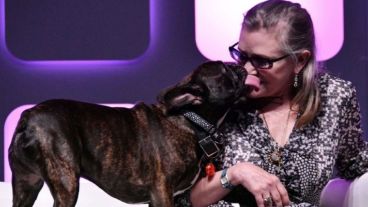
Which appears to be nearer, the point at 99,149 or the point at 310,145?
the point at 99,149

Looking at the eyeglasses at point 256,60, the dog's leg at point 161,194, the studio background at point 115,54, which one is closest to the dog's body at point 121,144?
the dog's leg at point 161,194

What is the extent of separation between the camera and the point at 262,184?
4.86 ft

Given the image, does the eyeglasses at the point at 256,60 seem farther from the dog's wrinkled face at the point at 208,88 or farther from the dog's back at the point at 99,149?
the dog's back at the point at 99,149

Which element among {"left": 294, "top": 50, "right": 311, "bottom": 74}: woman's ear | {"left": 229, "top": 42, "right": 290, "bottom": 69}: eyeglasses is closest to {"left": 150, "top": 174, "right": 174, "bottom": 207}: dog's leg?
{"left": 229, "top": 42, "right": 290, "bottom": 69}: eyeglasses

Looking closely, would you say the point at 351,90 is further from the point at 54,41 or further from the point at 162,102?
the point at 54,41

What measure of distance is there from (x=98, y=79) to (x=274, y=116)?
109cm

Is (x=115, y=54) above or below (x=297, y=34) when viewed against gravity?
below

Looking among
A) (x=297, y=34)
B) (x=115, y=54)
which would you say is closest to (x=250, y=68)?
(x=297, y=34)

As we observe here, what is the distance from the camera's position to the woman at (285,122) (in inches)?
62.3

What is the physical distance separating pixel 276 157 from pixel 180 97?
0.38 m

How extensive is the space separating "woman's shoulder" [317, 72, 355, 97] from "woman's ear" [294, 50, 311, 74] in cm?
9

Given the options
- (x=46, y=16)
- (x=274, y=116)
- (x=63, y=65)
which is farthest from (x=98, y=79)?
(x=274, y=116)

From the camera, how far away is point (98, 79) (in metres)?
2.59

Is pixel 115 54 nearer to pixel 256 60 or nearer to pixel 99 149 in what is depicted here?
pixel 256 60
